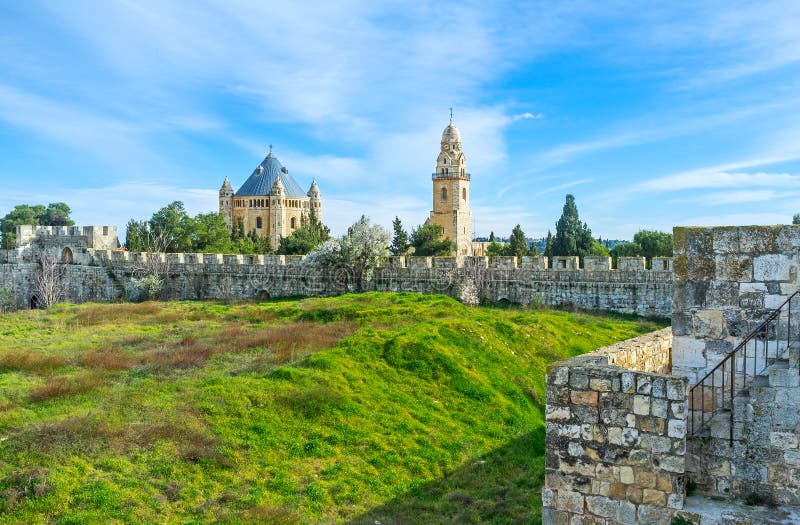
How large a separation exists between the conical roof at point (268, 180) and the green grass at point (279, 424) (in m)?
68.0

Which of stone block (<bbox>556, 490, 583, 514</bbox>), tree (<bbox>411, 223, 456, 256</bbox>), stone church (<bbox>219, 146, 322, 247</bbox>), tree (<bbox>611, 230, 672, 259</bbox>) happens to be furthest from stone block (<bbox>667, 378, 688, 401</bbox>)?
stone church (<bbox>219, 146, 322, 247</bbox>)

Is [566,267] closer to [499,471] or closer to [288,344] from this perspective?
[288,344]

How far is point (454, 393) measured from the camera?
13.0 m

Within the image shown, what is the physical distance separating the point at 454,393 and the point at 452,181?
61.2m

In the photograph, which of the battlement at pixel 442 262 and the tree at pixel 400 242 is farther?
the tree at pixel 400 242

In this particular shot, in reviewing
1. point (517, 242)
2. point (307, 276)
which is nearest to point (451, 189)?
point (517, 242)

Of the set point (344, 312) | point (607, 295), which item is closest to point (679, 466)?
point (344, 312)

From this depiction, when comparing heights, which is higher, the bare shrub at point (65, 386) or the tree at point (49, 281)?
the tree at point (49, 281)

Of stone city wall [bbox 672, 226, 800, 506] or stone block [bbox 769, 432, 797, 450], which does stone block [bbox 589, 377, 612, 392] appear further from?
stone block [bbox 769, 432, 797, 450]

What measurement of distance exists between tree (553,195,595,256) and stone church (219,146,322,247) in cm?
3683

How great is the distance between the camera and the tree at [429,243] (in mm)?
53562

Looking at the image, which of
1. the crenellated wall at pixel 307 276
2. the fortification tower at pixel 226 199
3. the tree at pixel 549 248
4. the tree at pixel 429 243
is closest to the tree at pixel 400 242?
the tree at pixel 429 243

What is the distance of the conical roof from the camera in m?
84.4

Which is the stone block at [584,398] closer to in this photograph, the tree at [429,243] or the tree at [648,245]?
the tree at [429,243]
